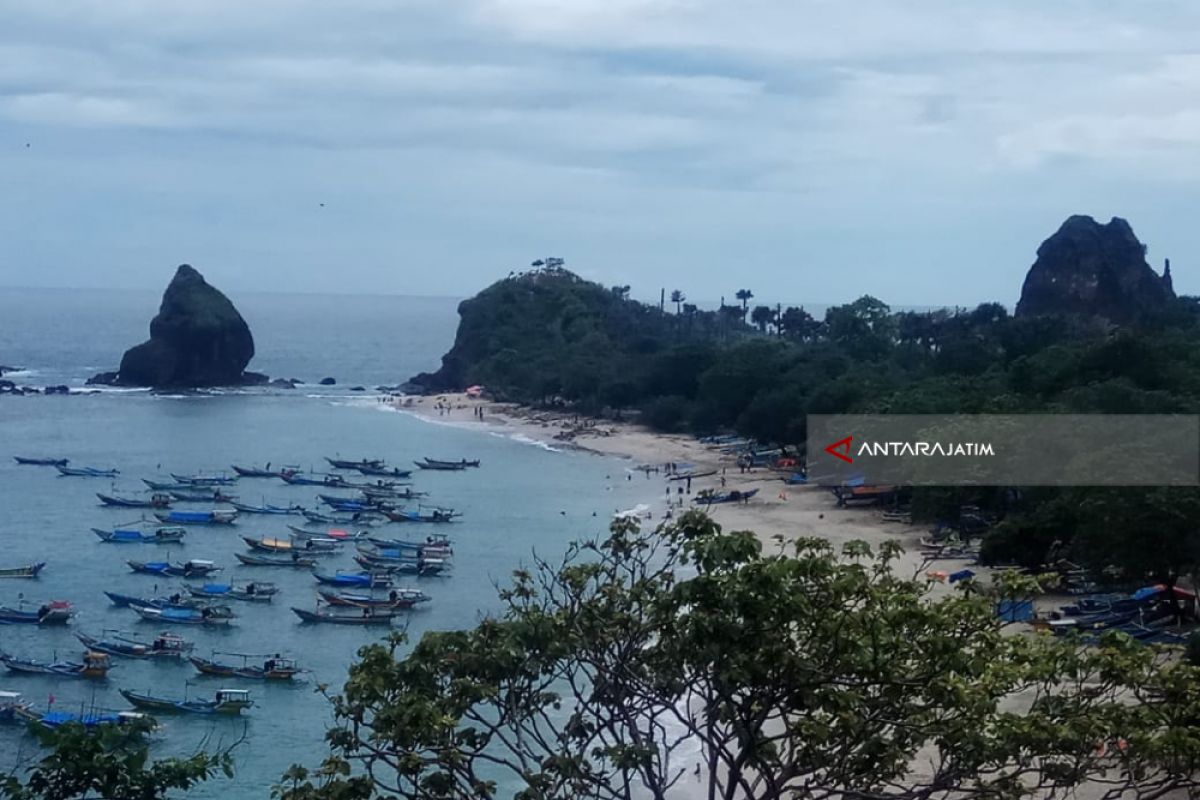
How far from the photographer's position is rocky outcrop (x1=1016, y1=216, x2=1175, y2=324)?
7694 cm

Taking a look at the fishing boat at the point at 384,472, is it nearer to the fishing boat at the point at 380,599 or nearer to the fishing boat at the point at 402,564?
the fishing boat at the point at 402,564

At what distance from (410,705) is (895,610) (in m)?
2.50

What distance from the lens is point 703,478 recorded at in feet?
146

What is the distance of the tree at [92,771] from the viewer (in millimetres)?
7559

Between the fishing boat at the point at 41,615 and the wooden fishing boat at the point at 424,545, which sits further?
the wooden fishing boat at the point at 424,545

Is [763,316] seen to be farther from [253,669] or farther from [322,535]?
[253,669]

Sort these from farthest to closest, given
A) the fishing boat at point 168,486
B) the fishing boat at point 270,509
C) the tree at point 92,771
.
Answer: the fishing boat at point 168,486 < the fishing boat at point 270,509 < the tree at point 92,771

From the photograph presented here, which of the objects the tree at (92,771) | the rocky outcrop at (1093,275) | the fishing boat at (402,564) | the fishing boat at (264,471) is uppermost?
the rocky outcrop at (1093,275)

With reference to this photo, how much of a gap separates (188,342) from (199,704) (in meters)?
62.1

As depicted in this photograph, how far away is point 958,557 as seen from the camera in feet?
94.8

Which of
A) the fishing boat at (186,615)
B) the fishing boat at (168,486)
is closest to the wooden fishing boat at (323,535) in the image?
the fishing boat at (168,486)

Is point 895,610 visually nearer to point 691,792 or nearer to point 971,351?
point 691,792

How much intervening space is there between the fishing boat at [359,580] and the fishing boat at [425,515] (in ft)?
25.6

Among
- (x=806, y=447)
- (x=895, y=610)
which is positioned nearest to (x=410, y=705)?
(x=895, y=610)
